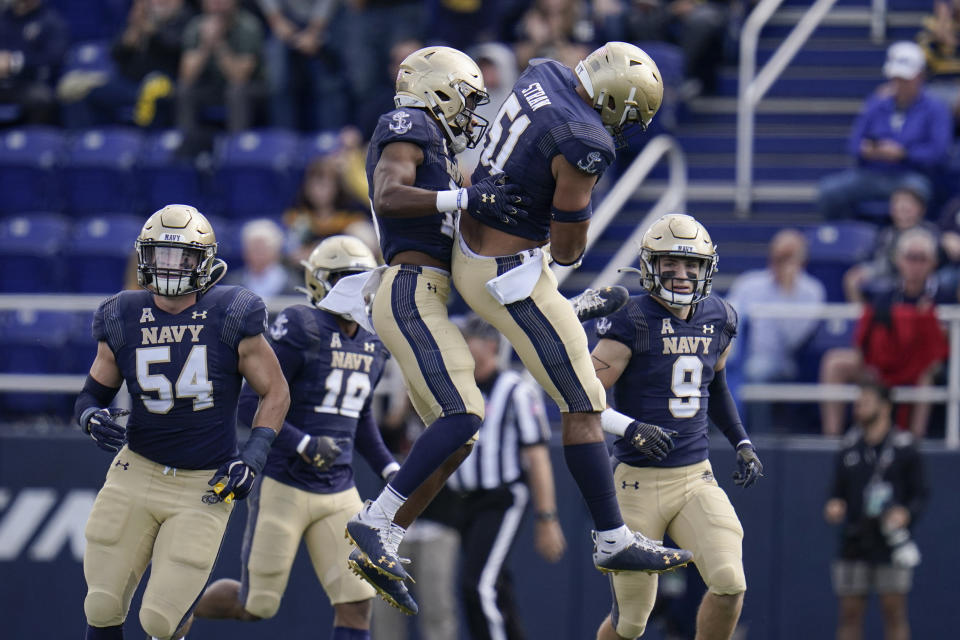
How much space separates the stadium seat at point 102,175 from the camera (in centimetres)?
1352

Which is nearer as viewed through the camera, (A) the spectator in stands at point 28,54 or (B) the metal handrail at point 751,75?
(B) the metal handrail at point 751,75

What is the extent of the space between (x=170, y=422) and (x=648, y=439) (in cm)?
213

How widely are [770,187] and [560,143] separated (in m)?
6.59

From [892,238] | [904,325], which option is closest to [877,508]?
[904,325]

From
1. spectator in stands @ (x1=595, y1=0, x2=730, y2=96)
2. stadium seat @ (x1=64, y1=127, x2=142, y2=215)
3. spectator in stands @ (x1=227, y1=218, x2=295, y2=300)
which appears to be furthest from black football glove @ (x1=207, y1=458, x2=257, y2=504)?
stadium seat @ (x1=64, y1=127, x2=142, y2=215)

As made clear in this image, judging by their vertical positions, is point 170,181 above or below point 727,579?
above

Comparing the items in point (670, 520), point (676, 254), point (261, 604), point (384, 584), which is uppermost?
point (676, 254)

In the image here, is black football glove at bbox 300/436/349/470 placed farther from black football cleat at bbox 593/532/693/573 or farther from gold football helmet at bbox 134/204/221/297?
black football cleat at bbox 593/532/693/573

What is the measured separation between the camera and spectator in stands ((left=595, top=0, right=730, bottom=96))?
503 inches

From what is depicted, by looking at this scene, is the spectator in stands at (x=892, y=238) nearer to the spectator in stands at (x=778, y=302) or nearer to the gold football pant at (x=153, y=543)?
the spectator in stands at (x=778, y=302)

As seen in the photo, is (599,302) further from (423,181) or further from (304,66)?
(304,66)

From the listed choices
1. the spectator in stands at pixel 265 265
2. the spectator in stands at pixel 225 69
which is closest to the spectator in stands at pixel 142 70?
the spectator in stands at pixel 225 69

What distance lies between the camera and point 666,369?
7383mm

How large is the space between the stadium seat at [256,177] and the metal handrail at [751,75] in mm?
3639
